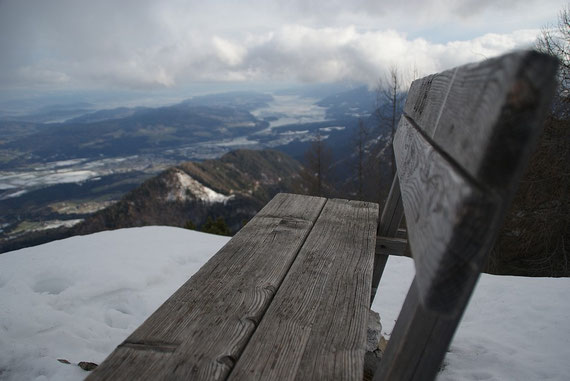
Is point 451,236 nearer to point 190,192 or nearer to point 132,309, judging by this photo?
point 132,309

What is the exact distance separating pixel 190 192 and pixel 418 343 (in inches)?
3235

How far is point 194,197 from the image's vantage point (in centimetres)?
7844

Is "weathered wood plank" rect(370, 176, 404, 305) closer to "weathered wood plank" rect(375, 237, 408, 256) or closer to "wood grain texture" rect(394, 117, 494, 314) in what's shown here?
"weathered wood plank" rect(375, 237, 408, 256)

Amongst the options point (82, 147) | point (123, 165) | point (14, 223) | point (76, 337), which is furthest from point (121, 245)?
point (82, 147)

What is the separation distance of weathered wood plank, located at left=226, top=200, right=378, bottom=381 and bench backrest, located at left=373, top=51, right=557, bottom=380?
0.48 ft

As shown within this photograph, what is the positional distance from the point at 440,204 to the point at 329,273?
2.64 ft

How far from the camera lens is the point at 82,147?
19900 centimetres

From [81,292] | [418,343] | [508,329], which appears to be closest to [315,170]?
[81,292]

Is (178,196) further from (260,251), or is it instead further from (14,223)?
(260,251)

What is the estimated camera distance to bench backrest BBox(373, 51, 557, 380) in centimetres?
46

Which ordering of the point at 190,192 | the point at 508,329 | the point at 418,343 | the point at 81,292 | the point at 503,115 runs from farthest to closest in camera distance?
1. the point at 190,192
2. the point at 81,292
3. the point at 508,329
4. the point at 418,343
5. the point at 503,115

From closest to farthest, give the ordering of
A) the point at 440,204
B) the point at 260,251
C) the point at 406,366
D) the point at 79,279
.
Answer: the point at 440,204 → the point at 406,366 → the point at 260,251 → the point at 79,279

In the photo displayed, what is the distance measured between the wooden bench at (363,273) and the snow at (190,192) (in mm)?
77533

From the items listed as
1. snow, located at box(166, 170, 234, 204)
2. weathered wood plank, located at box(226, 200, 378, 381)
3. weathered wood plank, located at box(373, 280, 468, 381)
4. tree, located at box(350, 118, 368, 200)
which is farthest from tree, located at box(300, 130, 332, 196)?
snow, located at box(166, 170, 234, 204)
